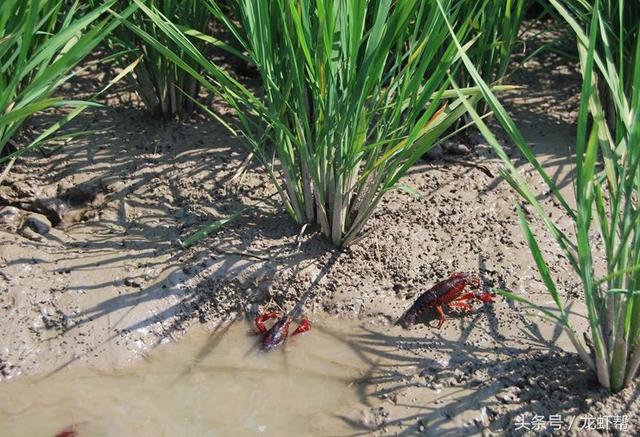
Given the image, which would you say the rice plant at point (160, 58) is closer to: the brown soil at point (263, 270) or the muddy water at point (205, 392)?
the brown soil at point (263, 270)

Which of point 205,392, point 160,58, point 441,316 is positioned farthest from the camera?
point 160,58

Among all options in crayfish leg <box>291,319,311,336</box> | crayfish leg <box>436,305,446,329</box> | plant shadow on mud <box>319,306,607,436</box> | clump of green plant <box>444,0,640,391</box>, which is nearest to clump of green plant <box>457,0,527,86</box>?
clump of green plant <box>444,0,640,391</box>

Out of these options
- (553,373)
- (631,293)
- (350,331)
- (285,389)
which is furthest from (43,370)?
(631,293)

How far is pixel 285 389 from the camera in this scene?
9.80 ft

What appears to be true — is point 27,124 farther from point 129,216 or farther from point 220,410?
point 220,410

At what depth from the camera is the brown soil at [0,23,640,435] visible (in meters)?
2.85

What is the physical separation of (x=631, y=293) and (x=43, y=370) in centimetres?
193

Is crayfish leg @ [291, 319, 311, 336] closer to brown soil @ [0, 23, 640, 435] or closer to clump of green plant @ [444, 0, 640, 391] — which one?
brown soil @ [0, 23, 640, 435]

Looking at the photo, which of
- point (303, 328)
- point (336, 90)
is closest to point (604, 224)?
point (336, 90)

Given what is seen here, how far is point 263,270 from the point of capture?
330 centimetres

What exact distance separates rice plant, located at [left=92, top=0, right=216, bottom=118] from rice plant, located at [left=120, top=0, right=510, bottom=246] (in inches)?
20.3

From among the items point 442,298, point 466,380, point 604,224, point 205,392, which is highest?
point 604,224

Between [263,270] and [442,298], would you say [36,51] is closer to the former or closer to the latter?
[263,270]

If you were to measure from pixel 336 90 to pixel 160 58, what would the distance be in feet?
3.61
